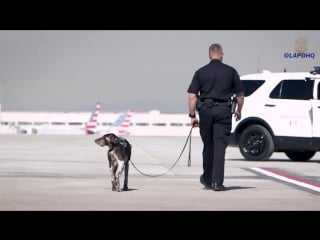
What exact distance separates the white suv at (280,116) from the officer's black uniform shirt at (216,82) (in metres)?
7.41

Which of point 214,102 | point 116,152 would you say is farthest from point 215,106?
point 116,152

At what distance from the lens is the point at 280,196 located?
10.9 m

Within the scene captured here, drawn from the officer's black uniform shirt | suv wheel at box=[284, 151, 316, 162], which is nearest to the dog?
the officer's black uniform shirt

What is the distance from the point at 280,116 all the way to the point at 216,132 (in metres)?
7.69

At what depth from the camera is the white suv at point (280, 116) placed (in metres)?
18.8

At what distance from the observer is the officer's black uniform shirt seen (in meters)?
11.5

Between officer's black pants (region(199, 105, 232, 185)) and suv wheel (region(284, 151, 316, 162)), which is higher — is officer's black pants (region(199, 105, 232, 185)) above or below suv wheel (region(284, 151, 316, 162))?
above

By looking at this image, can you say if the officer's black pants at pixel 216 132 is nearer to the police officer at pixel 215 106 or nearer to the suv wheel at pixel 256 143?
the police officer at pixel 215 106

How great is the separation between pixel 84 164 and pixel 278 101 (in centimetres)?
455

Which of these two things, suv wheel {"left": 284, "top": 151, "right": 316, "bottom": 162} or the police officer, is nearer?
the police officer

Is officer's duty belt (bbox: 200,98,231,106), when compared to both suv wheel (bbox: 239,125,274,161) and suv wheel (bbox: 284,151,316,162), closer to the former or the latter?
suv wheel (bbox: 239,125,274,161)

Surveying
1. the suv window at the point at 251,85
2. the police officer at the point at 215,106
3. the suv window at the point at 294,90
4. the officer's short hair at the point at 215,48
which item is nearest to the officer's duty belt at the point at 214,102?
the police officer at the point at 215,106
